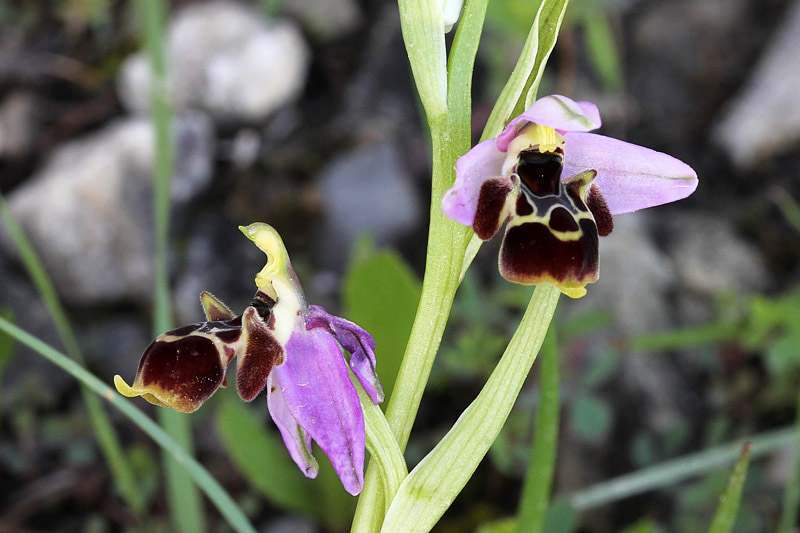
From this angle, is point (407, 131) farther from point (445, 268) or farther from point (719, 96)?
point (445, 268)

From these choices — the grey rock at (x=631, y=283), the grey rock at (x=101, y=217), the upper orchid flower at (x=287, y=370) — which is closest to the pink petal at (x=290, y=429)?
the upper orchid flower at (x=287, y=370)

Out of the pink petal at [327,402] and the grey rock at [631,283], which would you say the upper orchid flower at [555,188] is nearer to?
the pink petal at [327,402]

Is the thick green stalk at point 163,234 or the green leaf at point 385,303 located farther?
the green leaf at point 385,303

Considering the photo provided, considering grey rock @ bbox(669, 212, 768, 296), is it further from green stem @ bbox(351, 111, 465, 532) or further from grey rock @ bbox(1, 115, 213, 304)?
grey rock @ bbox(1, 115, 213, 304)

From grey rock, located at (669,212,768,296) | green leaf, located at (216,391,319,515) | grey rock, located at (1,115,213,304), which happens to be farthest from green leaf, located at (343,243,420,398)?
grey rock, located at (1,115,213,304)

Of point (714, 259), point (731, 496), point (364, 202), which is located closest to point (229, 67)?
point (364, 202)

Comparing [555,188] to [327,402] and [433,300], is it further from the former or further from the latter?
[327,402]

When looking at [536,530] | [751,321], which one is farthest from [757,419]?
[536,530]
